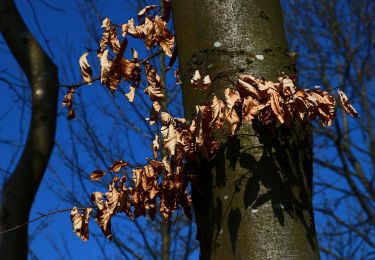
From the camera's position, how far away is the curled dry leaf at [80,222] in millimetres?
1931

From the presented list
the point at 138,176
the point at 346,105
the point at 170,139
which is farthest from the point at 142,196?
the point at 346,105

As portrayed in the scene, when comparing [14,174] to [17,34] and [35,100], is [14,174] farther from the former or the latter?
[17,34]

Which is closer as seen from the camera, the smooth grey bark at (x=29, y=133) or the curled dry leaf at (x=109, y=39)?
the curled dry leaf at (x=109, y=39)

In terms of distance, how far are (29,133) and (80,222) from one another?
252 cm

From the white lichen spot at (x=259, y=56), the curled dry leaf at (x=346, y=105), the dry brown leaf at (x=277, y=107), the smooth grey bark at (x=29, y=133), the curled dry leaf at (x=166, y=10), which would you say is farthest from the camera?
the smooth grey bark at (x=29, y=133)

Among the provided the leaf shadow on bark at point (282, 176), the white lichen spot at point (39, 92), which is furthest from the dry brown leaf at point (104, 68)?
the white lichen spot at point (39, 92)

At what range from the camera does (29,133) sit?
4.31 m

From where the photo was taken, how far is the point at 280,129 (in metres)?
1.66

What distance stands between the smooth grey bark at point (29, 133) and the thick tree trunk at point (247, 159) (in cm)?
241

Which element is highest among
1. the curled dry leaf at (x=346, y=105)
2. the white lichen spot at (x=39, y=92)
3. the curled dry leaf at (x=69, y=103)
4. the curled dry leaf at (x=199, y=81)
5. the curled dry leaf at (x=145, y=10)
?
the white lichen spot at (x=39, y=92)

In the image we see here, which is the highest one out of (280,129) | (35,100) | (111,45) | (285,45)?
(35,100)

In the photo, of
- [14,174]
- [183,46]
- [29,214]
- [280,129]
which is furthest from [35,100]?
[280,129]

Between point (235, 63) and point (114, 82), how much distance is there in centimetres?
45

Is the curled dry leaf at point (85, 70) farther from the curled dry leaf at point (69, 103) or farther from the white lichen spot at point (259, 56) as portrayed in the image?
the white lichen spot at point (259, 56)
